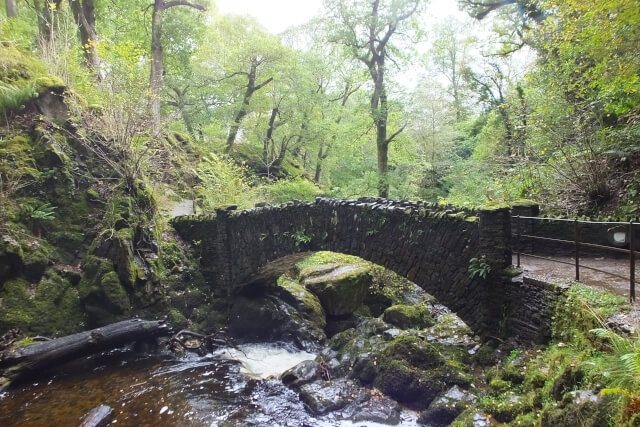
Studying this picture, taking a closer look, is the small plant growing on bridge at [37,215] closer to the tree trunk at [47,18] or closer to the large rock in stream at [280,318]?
the large rock in stream at [280,318]

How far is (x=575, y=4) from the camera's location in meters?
6.45

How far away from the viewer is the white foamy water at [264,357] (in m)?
8.16

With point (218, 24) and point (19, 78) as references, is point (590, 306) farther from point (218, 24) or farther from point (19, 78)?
point (218, 24)

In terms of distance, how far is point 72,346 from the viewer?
22.7 ft

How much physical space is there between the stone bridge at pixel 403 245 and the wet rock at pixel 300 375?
98.4 inches

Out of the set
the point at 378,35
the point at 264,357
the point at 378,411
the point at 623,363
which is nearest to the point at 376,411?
the point at 378,411

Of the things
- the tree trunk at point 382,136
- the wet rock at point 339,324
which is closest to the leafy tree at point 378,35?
the tree trunk at point 382,136

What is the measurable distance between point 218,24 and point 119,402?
19766 mm

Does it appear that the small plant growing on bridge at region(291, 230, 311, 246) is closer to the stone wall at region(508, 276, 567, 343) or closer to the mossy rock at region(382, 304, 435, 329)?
the mossy rock at region(382, 304, 435, 329)

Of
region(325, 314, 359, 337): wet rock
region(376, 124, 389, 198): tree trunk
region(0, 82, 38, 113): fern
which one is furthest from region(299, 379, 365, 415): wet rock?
region(376, 124, 389, 198): tree trunk

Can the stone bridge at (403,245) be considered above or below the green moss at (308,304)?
above

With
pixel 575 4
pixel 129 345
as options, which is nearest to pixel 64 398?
pixel 129 345

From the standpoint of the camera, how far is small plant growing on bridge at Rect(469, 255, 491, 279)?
19.2 feet

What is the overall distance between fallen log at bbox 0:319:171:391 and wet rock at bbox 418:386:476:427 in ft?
19.3
